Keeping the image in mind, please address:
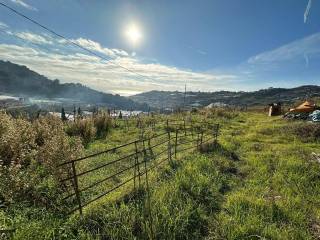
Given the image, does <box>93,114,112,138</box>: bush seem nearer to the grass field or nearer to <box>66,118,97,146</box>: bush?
<box>66,118,97,146</box>: bush

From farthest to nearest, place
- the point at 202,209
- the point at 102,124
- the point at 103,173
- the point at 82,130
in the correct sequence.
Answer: the point at 102,124 → the point at 82,130 → the point at 103,173 → the point at 202,209

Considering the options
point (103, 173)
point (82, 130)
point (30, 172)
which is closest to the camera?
point (30, 172)

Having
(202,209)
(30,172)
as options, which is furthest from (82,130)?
(202,209)

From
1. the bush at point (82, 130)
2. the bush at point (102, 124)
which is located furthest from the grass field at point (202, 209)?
the bush at point (102, 124)

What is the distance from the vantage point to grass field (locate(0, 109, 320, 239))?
5418 millimetres

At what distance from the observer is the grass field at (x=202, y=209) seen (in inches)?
213

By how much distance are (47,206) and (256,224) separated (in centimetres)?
512

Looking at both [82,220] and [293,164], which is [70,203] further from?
[293,164]

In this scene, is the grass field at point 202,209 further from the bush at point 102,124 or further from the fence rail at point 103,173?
the bush at point 102,124

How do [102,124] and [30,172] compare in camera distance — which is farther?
[102,124]

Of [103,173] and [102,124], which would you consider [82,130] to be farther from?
[103,173]

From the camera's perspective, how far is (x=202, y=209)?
6918 mm

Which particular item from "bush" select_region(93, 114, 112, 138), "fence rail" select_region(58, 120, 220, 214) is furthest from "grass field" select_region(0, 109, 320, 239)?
"bush" select_region(93, 114, 112, 138)

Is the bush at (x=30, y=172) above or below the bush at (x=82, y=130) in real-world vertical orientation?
above
